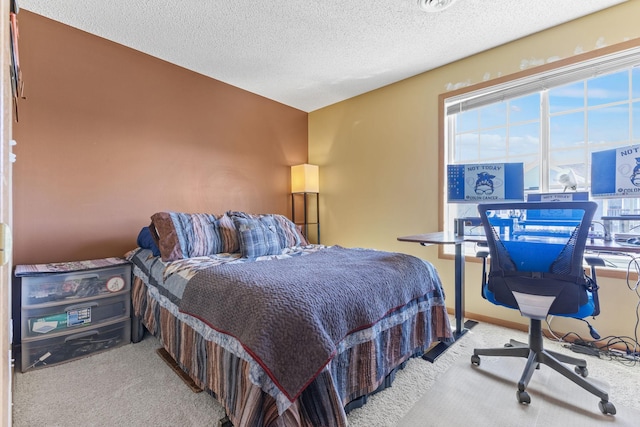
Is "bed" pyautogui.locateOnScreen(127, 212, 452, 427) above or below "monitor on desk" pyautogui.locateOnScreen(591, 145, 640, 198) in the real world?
below

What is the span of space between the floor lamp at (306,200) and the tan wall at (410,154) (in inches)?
5.1

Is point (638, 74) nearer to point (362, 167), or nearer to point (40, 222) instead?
point (362, 167)

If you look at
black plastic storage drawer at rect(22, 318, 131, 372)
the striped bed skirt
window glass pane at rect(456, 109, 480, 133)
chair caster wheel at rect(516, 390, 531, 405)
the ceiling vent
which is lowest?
chair caster wheel at rect(516, 390, 531, 405)

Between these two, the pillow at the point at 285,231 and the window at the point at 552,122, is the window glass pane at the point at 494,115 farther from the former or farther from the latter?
the pillow at the point at 285,231

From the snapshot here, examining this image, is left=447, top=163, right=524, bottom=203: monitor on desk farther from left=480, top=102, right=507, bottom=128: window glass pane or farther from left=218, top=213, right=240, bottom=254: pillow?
left=218, top=213, right=240, bottom=254: pillow

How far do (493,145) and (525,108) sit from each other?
38 cm

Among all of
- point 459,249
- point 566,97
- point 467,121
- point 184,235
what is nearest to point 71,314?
point 184,235

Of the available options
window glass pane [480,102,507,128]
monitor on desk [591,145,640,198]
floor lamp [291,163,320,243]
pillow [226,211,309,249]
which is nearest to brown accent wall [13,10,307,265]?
pillow [226,211,309,249]

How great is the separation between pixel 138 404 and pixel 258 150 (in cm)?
270

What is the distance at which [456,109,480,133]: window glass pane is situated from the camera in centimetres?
285

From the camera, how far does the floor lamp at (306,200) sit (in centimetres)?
380

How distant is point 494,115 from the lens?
2.76m

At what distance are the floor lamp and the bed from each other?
4.89 feet

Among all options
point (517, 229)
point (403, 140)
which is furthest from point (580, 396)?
point (403, 140)
